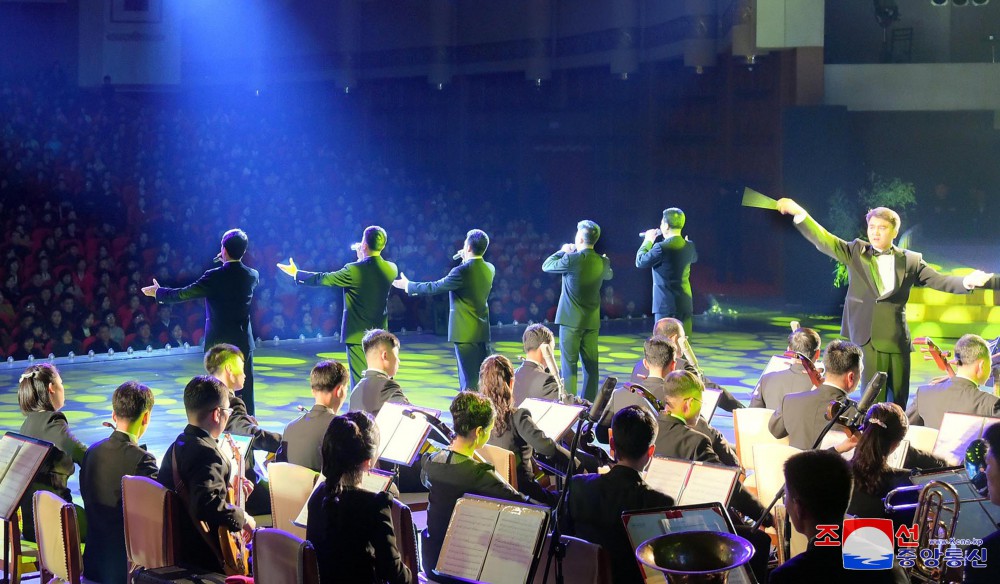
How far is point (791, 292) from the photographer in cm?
1803

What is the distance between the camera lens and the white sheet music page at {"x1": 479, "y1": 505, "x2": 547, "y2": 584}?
11.3 feet

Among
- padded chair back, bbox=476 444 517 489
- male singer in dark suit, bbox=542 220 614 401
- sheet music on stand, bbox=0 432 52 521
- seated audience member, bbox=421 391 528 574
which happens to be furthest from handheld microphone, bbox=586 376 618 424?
male singer in dark suit, bbox=542 220 614 401

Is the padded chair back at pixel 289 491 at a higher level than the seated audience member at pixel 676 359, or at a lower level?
lower

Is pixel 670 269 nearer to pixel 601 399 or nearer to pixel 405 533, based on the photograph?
pixel 601 399

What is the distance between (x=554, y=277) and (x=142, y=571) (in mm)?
11877

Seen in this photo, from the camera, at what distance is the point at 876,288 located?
274 inches

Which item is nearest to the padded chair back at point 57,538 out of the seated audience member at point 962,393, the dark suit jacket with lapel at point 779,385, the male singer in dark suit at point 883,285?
the dark suit jacket with lapel at point 779,385

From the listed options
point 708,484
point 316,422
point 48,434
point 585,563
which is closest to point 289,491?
point 316,422

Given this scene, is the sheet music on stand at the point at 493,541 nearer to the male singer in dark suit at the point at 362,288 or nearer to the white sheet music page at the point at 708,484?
the white sheet music page at the point at 708,484

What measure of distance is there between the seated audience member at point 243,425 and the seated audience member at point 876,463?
96.4 inches

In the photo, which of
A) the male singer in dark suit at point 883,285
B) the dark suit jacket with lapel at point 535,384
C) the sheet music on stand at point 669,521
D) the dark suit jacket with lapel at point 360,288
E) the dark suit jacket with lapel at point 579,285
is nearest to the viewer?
the sheet music on stand at point 669,521

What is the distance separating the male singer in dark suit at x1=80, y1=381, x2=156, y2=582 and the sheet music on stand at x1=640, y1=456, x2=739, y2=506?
1.97 metres

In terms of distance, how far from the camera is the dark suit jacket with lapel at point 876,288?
688cm

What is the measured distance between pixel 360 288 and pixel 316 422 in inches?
131
